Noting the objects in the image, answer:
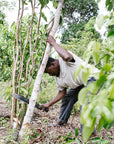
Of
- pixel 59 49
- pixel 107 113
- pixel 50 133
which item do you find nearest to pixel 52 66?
pixel 59 49

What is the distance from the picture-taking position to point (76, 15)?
14.6 metres

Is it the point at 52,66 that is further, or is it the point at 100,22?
the point at 52,66

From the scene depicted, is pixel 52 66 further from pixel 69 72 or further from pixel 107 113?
pixel 107 113

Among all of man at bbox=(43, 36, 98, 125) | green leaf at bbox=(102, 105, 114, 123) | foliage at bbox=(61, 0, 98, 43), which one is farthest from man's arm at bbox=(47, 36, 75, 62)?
foliage at bbox=(61, 0, 98, 43)

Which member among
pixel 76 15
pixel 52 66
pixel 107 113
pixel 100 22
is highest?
pixel 76 15

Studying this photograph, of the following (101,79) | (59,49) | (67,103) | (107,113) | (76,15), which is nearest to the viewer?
(107,113)

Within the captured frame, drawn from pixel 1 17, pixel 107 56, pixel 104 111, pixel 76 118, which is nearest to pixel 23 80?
pixel 76 118

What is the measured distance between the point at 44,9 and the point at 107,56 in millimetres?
1649

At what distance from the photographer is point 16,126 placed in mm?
2236

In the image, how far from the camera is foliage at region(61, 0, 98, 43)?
13547 millimetres

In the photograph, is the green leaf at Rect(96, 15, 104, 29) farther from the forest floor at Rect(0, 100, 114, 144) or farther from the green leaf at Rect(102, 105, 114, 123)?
the forest floor at Rect(0, 100, 114, 144)

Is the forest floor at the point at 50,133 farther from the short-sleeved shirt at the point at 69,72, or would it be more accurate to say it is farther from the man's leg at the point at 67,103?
the short-sleeved shirt at the point at 69,72

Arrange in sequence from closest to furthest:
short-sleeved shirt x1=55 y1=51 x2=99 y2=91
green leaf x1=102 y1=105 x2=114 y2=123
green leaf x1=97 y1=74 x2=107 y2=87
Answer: green leaf x1=102 y1=105 x2=114 y2=123 → green leaf x1=97 y1=74 x2=107 y2=87 → short-sleeved shirt x1=55 y1=51 x2=99 y2=91

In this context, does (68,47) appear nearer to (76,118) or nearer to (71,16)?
(76,118)
